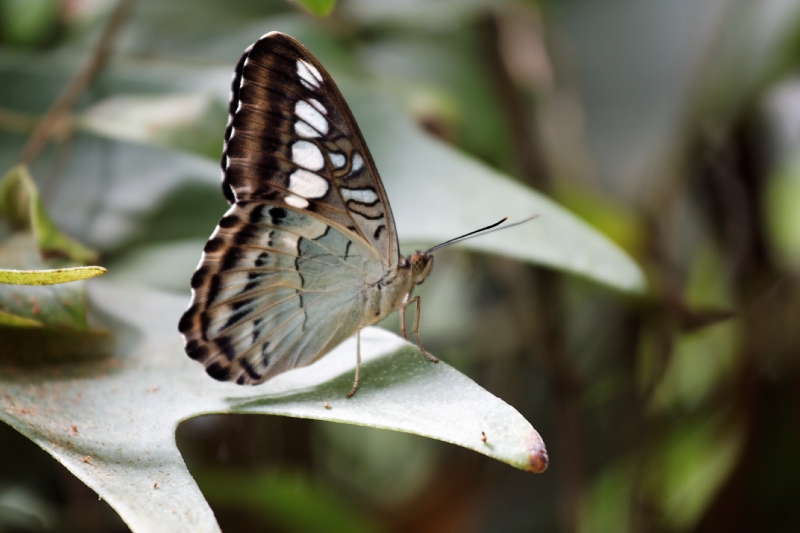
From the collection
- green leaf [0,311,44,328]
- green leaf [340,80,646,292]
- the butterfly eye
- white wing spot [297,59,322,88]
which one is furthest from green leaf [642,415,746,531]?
green leaf [0,311,44,328]

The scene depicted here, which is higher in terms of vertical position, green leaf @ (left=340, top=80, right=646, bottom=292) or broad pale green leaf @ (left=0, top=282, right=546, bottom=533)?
green leaf @ (left=340, top=80, right=646, bottom=292)

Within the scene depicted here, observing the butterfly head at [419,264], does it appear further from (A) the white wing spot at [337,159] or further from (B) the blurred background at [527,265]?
(B) the blurred background at [527,265]

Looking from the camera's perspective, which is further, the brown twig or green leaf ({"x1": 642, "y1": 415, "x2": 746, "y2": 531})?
green leaf ({"x1": 642, "y1": 415, "x2": 746, "y2": 531})

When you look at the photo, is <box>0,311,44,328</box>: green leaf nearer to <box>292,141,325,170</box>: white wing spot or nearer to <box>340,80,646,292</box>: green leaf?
<box>292,141,325,170</box>: white wing spot

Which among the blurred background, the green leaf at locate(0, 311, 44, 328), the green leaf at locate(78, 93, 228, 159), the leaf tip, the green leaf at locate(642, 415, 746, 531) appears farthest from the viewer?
the green leaf at locate(642, 415, 746, 531)

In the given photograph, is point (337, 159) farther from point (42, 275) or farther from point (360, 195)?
point (42, 275)

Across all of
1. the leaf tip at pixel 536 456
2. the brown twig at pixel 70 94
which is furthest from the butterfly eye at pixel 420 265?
the brown twig at pixel 70 94

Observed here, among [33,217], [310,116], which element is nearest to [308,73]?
[310,116]

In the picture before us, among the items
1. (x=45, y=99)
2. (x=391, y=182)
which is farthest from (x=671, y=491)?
(x=45, y=99)
